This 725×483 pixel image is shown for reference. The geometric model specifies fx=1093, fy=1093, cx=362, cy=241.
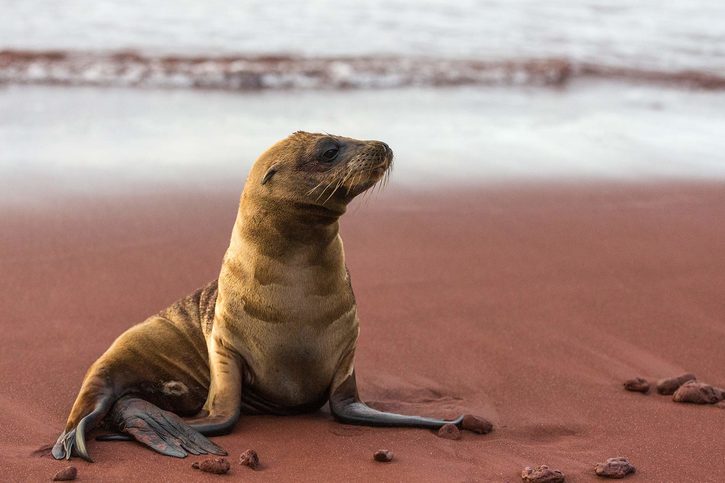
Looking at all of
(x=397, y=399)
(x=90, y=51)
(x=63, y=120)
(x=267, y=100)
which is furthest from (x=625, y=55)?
(x=397, y=399)

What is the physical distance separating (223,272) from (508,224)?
3.47 m

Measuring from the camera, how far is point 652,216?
771 cm

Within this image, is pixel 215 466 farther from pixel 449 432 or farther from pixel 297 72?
pixel 297 72

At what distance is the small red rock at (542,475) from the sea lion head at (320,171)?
120cm

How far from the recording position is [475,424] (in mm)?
4211

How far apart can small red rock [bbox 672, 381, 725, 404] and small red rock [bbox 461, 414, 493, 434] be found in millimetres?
931

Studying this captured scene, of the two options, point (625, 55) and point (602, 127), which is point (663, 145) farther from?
point (625, 55)

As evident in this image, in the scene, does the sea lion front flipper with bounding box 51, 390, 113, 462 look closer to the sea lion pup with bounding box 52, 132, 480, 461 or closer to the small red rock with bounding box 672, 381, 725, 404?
the sea lion pup with bounding box 52, 132, 480, 461

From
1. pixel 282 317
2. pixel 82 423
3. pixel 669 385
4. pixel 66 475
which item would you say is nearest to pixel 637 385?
pixel 669 385

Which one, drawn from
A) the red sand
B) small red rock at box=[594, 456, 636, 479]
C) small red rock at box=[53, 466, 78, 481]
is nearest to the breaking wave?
the red sand

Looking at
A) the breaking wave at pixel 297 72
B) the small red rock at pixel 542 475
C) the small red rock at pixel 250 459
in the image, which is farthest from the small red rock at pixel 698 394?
the breaking wave at pixel 297 72

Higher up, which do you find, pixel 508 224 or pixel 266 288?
pixel 266 288

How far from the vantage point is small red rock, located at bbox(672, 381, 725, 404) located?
4589 millimetres

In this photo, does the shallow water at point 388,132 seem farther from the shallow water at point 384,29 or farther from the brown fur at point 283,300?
the brown fur at point 283,300
